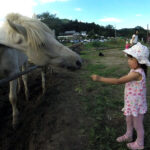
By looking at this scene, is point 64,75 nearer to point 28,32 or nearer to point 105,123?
point 105,123

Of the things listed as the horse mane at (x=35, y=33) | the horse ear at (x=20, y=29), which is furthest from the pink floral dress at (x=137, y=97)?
the horse ear at (x=20, y=29)

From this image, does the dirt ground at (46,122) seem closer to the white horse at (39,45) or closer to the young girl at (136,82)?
the young girl at (136,82)

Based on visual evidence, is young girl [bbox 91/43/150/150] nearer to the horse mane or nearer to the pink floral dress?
the pink floral dress

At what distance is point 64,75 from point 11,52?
317 centimetres

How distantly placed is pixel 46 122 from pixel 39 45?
1.42 metres

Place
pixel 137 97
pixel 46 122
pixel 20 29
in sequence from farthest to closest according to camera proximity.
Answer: pixel 46 122 → pixel 137 97 → pixel 20 29

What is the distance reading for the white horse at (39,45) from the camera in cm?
172

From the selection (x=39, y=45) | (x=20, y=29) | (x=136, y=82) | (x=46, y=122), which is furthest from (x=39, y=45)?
(x=46, y=122)

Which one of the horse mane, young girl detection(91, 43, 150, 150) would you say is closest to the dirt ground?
young girl detection(91, 43, 150, 150)

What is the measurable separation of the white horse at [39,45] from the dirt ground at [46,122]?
1.08 m

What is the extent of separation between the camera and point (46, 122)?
2.53 meters

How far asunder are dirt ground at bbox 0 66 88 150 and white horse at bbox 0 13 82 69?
108 cm

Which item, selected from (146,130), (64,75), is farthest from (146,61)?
(64,75)

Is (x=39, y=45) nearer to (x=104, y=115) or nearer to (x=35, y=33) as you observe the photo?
(x=35, y=33)
